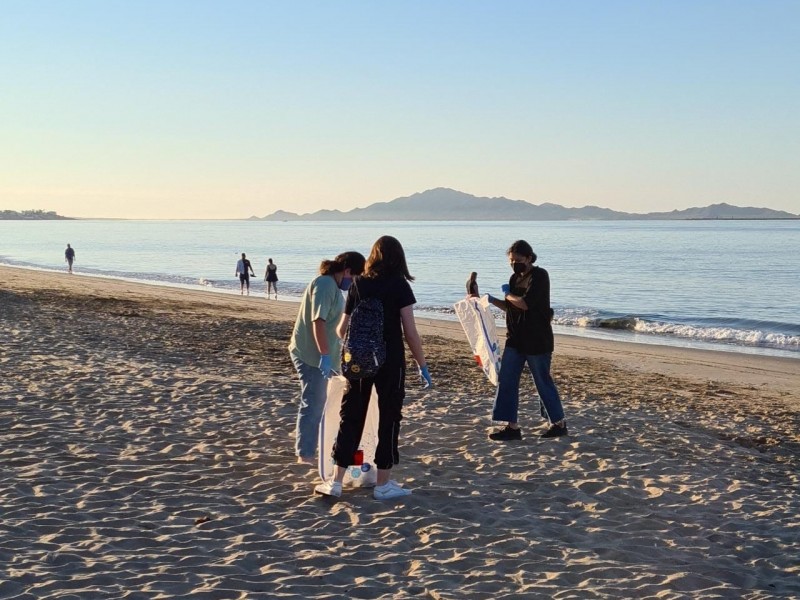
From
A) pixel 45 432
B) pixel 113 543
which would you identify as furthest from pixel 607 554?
pixel 45 432

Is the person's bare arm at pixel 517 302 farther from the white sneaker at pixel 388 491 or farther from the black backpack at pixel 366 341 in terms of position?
the white sneaker at pixel 388 491

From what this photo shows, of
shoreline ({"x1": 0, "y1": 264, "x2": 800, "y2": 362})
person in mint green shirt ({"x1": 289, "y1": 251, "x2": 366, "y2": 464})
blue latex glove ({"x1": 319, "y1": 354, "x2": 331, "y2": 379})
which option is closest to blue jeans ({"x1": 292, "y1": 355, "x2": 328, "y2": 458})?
person in mint green shirt ({"x1": 289, "y1": 251, "x2": 366, "y2": 464})

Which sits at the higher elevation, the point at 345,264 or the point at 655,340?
the point at 345,264

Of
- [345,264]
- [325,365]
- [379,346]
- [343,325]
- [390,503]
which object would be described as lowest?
[390,503]

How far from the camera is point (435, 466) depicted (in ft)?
22.3

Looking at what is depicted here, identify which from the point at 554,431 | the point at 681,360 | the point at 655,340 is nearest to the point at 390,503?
the point at 554,431

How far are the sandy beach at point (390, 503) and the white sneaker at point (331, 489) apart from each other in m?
0.08

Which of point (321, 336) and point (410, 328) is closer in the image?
point (410, 328)

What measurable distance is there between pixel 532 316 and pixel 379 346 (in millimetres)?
2128

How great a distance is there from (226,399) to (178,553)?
445cm

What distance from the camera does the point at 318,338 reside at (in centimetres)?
599

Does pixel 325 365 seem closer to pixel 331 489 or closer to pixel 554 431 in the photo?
pixel 331 489

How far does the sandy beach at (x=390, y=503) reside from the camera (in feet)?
14.9

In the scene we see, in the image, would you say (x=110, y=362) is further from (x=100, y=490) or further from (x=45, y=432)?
(x=100, y=490)
